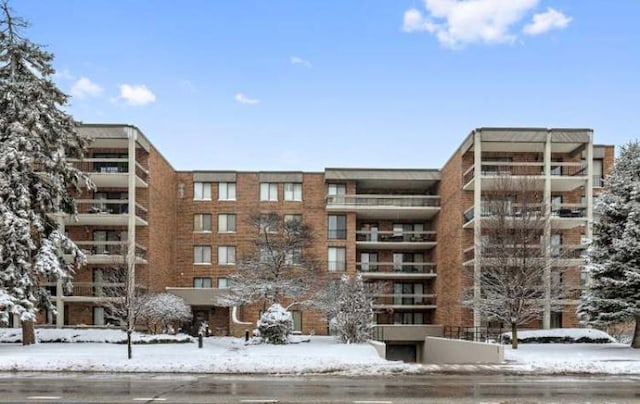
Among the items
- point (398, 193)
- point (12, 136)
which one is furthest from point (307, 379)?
point (398, 193)

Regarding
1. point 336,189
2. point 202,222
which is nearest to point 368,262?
point 336,189

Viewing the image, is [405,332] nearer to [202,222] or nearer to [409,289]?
[409,289]

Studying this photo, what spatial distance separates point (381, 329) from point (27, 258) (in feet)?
78.2

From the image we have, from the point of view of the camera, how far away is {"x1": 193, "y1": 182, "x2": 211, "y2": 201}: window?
48656mm

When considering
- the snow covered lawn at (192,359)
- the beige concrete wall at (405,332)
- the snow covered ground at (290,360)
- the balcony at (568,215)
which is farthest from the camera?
the beige concrete wall at (405,332)

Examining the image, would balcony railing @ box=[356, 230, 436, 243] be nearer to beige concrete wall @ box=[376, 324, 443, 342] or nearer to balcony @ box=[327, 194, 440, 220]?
balcony @ box=[327, 194, 440, 220]

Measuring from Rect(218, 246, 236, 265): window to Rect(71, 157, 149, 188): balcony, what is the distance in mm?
9265

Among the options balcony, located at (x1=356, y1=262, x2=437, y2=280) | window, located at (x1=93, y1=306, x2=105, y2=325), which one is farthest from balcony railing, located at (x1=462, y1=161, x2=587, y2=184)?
window, located at (x1=93, y1=306, x2=105, y2=325)

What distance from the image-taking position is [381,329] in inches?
1729

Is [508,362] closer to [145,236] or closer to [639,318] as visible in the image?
[639,318]

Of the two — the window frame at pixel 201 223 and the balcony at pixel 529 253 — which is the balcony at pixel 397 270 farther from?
the balcony at pixel 529 253

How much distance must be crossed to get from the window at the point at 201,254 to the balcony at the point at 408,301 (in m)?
13.0

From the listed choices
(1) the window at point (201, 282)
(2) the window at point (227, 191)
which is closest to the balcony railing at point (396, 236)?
(2) the window at point (227, 191)

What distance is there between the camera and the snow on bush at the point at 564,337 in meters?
31.3
